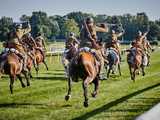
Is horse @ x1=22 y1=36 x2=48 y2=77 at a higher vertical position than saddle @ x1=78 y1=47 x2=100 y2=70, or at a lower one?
lower

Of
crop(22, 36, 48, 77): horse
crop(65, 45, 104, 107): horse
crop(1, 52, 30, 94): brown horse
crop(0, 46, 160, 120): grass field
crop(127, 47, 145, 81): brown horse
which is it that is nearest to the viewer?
crop(0, 46, 160, 120): grass field

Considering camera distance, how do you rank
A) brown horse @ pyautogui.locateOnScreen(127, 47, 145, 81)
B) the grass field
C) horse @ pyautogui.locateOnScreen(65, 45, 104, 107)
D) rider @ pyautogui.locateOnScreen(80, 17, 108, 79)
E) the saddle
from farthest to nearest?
brown horse @ pyautogui.locateOnScreen(127, 47, 145, 81), rider @ pyautogui.locateOnScreen(80, 17, 108, 79), the saddle, horse @ pyautogui.locateOnScreen(65, 45, 104, 107), the grass field

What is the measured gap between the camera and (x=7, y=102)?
50.0 ft

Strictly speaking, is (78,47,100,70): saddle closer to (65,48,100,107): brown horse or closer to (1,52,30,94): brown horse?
(65,48,100,107): brown horse

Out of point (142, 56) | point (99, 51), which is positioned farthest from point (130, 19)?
point (99, 51)

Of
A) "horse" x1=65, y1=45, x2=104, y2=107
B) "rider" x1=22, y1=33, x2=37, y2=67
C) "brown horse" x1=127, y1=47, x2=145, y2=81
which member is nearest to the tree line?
"rider" x1=22, y1=33, x2=37, y2=67

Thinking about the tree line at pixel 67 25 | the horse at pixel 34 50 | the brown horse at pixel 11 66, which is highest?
the brown horse at pixel 11 66

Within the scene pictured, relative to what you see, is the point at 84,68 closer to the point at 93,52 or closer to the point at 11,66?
the point at 93,52

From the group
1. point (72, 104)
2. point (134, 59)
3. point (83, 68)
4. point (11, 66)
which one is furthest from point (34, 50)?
point (83, 68)

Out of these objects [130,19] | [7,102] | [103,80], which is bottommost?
[130,19]

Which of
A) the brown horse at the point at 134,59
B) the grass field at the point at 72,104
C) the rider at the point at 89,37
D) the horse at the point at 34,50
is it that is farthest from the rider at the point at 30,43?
the rider at the point at 89,37

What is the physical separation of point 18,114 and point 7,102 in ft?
9.08

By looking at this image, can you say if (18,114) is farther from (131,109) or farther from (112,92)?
(112,92)

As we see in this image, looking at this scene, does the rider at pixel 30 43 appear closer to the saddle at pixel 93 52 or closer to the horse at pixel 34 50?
the horse at pixel 34 50
